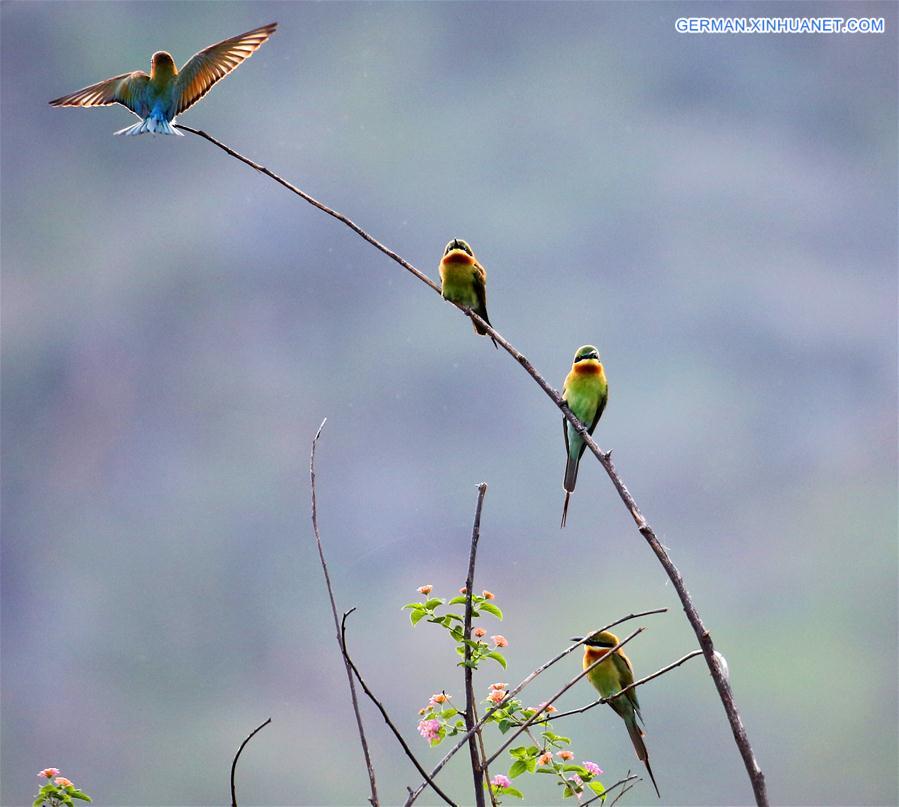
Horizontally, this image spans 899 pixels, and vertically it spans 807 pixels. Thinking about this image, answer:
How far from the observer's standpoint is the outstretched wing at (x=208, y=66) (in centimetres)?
169

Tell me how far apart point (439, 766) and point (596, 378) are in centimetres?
185

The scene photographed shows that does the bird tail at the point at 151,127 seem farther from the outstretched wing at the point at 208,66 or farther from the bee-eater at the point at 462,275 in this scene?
the bee-eater at the point at 462,275

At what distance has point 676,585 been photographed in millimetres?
1042

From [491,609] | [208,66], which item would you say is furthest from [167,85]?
[491,609]

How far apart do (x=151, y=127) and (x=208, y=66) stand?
171 mm

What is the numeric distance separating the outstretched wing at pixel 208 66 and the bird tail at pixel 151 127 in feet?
0.17

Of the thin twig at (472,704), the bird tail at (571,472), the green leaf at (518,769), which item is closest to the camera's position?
the thin twig at (472,704)

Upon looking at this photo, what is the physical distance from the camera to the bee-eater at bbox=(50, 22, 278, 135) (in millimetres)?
1730

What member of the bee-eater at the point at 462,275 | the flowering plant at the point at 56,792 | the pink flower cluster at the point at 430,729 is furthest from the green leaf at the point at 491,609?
the bee-eater at the point at 462,275

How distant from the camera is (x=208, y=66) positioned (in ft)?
5.83

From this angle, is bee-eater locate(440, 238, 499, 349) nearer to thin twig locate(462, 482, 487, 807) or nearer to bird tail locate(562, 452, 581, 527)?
bird tail locate(562, 452, 581, 527)

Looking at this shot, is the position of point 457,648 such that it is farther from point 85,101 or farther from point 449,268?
point 449,268

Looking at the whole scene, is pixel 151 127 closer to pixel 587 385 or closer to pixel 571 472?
pixel 571 472

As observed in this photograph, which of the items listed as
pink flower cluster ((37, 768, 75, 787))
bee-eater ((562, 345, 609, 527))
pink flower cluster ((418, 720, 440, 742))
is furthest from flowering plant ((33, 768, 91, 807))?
bee-eater ((562, 345, 609, 527))
